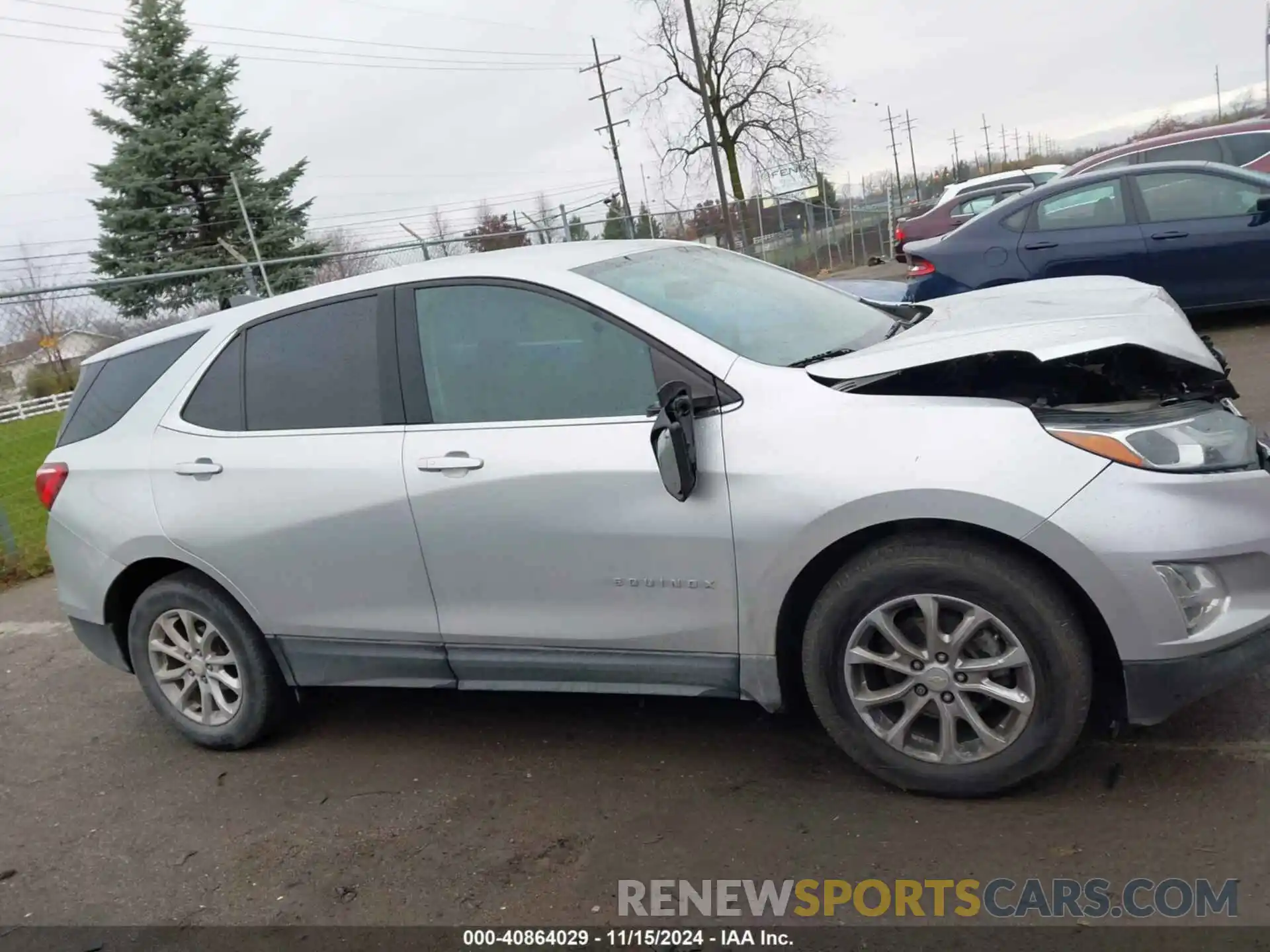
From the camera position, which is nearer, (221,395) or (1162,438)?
(1162,438)

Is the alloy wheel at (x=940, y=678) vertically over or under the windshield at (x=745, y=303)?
under

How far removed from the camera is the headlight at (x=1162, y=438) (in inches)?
109

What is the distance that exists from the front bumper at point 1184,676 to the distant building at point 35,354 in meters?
9.00

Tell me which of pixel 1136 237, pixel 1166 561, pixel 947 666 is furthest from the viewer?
pixel 1136 237

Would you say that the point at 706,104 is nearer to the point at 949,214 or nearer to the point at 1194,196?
the point at 949,214

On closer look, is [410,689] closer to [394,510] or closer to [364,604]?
[364,604]

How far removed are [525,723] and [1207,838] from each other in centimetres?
235

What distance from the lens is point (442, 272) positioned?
3.79m

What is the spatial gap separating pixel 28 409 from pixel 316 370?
→ 27.2 feet

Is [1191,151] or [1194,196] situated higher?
Result: [1191,151]

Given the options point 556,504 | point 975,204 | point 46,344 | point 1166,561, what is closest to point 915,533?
point 1166,561

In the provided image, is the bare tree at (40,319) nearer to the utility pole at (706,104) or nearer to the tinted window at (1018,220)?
the tinted window at (1018,220)

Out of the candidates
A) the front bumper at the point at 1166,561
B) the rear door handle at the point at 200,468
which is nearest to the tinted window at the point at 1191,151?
the front bumper at the point at 1166,561

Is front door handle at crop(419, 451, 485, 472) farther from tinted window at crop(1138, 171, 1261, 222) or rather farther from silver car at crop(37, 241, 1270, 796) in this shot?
tinted window at crop(1138, 171, 1261, 222)
